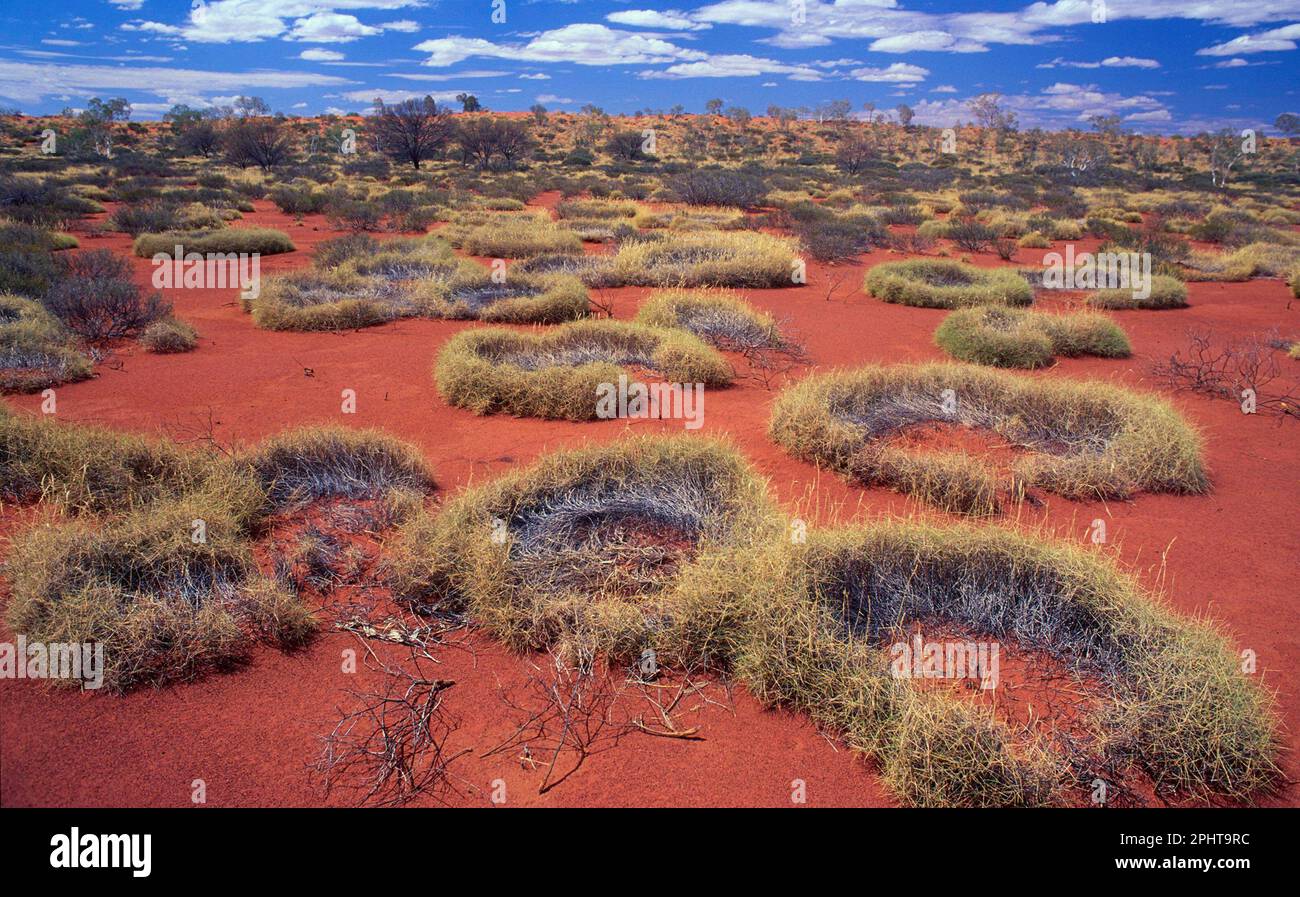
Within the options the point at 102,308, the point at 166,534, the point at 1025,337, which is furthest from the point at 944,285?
the point at 102,308

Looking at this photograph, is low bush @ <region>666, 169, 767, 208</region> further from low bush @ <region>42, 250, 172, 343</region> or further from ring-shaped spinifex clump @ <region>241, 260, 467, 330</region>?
low bush @ <region>42, 250, 172, 343</region>

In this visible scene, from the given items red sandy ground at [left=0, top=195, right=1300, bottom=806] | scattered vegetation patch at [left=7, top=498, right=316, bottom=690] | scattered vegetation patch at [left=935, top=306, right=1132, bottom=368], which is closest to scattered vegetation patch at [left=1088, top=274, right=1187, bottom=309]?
red sandy ground at [left=0, top=195, right=1300, bottom=806]

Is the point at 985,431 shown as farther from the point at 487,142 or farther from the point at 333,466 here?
the point at 487,142

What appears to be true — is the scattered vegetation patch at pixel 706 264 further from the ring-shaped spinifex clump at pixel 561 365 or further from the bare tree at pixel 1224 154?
the bare tree at pixel 1224 154

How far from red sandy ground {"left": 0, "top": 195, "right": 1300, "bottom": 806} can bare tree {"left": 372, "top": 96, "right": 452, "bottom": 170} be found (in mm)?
26794

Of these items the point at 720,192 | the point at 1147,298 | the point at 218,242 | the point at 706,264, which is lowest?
the point at 1147,298

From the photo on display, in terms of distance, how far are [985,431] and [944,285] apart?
26.9 ft

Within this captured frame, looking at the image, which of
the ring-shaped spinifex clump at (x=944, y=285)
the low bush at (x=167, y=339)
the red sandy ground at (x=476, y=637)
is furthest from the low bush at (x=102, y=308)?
the ring-shaped spinifex clump at (x=944, y=285)

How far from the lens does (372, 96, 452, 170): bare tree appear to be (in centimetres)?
3538

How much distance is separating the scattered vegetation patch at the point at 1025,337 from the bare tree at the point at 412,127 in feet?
105

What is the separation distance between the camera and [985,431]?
7266 mm

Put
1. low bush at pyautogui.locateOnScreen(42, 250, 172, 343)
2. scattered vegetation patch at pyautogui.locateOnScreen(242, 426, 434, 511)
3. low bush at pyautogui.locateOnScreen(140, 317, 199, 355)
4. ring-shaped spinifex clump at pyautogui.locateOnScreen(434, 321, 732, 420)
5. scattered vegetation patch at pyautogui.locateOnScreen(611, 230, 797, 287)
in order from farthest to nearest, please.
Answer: scattered vegetation patch at pyautogui.locateOnScreen(611, 230, 797, 287), low bush at pyautogui.locateOnScreen(42, 250, 172, 343), low bush at pyautogui.locateOnScreen(140, 317, 199, 355), ring-shaped spinifex clump at pyautogui.locateOnScreen(434, 321, 732, 420), scattered vegetation patch at pyautogui.locateOnScreen(242, 426, 434, 511)

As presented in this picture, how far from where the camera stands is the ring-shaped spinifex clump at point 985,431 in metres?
6.16

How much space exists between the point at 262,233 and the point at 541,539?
50.8 ft
